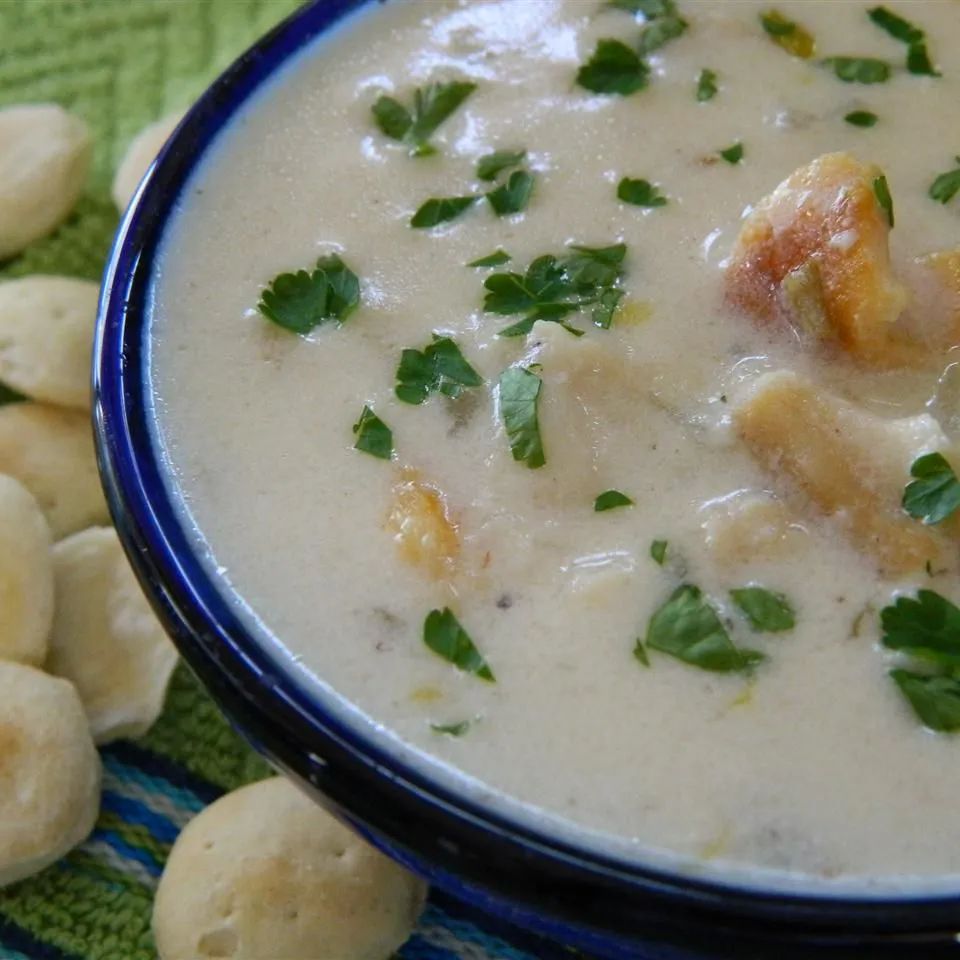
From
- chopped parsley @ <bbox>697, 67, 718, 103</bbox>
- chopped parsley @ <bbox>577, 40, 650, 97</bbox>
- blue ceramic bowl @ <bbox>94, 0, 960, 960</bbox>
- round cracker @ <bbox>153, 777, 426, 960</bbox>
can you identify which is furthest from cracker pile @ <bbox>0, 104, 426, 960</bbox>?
chopped parsley @ <bbox>697, 67, 718, 103</bbox>

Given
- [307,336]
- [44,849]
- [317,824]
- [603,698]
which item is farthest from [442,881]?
[307,336]

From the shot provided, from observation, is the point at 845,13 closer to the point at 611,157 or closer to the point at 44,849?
the point at 611,157

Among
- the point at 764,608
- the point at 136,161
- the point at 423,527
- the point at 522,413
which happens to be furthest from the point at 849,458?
the point at 136,161

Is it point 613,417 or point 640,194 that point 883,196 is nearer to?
point 640,194

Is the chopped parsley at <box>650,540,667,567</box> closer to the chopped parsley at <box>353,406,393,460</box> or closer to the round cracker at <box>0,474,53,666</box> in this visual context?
the chopped parsley at <box>353,406,393,460</box>

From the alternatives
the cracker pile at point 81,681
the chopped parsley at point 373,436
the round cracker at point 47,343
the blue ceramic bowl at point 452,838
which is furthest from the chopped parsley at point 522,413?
the round cracker at point 47,343
